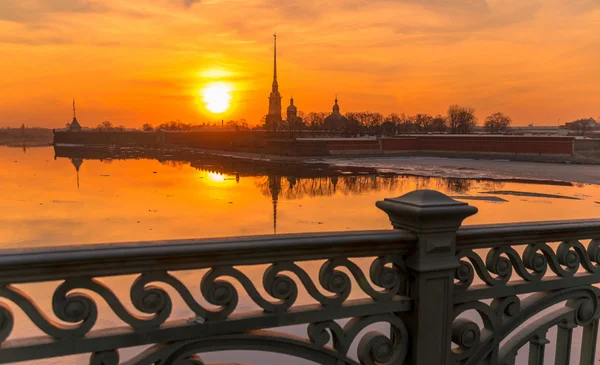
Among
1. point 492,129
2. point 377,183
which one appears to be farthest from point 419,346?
point 492,129

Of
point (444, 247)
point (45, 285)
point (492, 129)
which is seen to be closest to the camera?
point (444, 247)

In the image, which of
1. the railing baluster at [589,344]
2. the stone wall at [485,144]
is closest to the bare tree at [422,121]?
the stone wall at [485,144]

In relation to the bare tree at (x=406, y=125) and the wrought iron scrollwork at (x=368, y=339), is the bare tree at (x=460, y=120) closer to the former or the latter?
the bare tree at (x=406, y=125)

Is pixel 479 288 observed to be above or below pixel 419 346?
above

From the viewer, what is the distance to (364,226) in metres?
12.2

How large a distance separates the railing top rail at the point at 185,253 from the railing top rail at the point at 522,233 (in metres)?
0.33

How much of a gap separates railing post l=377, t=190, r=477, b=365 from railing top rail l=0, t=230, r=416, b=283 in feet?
0.24

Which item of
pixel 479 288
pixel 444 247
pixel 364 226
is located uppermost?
pixel 444 247

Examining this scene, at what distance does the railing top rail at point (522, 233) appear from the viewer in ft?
7.16

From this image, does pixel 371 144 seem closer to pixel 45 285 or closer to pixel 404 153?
pixel 404 153

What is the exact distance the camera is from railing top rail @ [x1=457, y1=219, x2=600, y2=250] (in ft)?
7.16

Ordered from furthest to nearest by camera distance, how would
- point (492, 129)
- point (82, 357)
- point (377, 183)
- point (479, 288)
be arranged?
point (492, 129)
point (377, 183)
point (82, 357)
point (479, 288)

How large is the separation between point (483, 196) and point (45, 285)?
16.9 metres

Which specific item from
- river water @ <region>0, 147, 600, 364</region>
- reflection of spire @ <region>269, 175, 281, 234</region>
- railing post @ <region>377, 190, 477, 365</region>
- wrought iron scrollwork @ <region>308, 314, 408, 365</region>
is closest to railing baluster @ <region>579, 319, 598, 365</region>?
railing post @ <region>377, 190, 477, 365</region>
